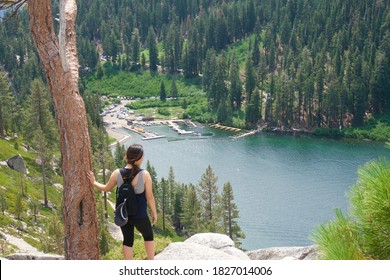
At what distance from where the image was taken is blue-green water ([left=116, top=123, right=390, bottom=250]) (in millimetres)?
60281

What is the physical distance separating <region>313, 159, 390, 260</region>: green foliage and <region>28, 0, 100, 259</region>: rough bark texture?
5199mm

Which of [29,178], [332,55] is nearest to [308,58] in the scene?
[332,55]

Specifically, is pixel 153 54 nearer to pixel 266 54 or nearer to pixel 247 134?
pixel 266 54

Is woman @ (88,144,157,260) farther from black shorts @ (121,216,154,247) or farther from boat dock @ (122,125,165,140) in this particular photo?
boat dock @ (122,125,165,140)

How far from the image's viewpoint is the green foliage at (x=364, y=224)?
5758 millimetres

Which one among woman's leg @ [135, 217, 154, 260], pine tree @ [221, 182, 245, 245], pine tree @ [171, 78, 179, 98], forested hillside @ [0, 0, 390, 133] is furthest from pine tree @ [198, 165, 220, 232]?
pine tree @ [171, 78, 179, 98]

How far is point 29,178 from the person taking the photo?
63.8 metres

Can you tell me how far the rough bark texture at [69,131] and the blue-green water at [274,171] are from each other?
44.3 m

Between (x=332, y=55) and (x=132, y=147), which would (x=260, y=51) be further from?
(x=132, y=147)

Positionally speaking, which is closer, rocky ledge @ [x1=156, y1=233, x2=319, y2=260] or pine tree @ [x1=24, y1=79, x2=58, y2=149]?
rocky ledge @ [x1=156, y1=233, x2=319, y2=260]

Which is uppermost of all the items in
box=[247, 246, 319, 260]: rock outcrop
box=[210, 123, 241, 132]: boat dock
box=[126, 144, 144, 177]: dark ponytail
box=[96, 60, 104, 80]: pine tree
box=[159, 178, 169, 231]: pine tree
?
box=[126, 144, 144, 177]: dark ponytail

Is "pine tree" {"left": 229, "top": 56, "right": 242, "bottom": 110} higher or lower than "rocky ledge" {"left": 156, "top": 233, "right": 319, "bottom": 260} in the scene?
lower

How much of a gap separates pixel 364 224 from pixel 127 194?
4.67m
